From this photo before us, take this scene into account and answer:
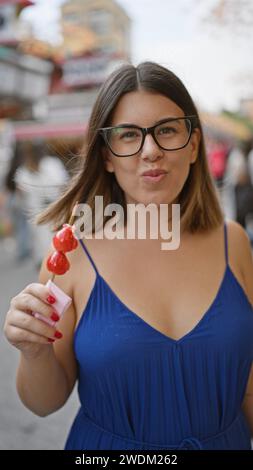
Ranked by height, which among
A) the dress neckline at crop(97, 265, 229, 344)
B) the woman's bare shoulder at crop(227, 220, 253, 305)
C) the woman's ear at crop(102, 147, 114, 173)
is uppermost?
the woman's ear at crop(102, 147, 114, 173)

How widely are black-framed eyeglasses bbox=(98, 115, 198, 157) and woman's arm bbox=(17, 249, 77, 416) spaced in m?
0.32

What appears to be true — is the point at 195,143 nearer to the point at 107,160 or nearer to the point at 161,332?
the point at 107,160

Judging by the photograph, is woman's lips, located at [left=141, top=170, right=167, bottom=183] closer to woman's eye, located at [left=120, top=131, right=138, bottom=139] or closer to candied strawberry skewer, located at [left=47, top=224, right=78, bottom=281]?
woman's eye, located at [left=120, top=131, right=138, bottom=139]

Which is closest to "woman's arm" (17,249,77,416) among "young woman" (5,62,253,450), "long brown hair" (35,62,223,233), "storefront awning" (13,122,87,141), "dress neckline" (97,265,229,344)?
"young woman" (5,62,253,450)

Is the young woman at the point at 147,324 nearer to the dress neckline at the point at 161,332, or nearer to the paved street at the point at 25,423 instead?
the dress neckline at the point at 161,332

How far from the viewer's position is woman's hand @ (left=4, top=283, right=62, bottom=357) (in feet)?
3.36

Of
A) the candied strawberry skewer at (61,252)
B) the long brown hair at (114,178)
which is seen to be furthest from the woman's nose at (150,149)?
the candied strawberry skewer at (61,252)

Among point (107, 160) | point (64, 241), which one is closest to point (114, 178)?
point (107, 160)

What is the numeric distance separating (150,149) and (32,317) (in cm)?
47

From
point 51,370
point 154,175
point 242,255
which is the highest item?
point 154,175

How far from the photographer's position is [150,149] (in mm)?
1159

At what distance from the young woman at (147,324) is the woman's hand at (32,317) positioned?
4 cm
